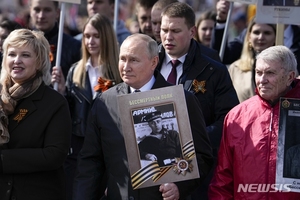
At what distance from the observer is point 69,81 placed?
7.59 meters

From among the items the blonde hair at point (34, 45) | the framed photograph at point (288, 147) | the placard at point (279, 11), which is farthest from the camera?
the placard at point (279, 11)

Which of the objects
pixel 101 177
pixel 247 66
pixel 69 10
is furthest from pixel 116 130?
pixel 69 10

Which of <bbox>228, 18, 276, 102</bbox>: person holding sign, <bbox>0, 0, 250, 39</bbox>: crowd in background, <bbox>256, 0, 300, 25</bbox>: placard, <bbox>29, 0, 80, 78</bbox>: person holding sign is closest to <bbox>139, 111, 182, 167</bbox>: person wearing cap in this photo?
<bbox>256, 0, 300, 25</bbox>: placard

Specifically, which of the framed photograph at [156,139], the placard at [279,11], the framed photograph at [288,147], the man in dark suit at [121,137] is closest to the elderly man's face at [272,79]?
the framed photograph at [288,147]

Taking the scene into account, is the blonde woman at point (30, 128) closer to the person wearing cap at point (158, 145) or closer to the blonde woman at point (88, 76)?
the person wearing cap at point (158, 145)

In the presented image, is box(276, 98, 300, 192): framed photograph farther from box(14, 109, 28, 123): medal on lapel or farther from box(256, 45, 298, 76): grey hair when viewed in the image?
box(14, 109, 28, 123): medal on lapel

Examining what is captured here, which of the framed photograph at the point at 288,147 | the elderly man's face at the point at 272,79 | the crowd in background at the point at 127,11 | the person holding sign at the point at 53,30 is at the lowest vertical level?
the framed photograph at the point at 288,147

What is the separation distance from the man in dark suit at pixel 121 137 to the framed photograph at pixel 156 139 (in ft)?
0.50

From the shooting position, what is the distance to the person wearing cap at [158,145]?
16.3ft

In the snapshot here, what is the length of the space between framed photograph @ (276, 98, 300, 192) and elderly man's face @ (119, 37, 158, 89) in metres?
0.96

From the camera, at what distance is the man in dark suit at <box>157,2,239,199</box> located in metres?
6.11

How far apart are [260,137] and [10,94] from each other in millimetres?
1916

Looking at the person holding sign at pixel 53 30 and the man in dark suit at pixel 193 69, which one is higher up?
the person holding sign at pixel 53 30

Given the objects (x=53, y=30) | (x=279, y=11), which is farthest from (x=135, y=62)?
(x=53, y=30)
